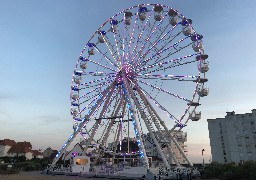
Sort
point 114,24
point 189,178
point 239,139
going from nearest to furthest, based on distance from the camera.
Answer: point 189,178, point 114,24, point 239,139

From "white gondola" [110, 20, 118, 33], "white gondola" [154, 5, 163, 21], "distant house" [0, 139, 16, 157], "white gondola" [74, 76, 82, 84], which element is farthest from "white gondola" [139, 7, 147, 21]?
"distant house" [0, 139, 16, 157]

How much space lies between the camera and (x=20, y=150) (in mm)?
91875

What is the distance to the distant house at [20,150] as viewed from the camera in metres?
91.5

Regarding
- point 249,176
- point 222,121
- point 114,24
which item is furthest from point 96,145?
point 222,121

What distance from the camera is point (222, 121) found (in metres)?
79.9

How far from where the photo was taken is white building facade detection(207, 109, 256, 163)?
2734 inches

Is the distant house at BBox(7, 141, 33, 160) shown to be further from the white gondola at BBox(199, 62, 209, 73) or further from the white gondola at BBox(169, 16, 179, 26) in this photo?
the white gondola at BBox(199, 62, 209, 73)

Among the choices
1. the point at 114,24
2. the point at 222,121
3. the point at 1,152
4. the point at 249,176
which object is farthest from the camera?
the point at 1,152

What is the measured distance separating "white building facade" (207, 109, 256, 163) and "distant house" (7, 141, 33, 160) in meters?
60.8

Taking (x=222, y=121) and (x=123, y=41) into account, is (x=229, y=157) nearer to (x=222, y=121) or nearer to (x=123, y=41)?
(x=222, y=121)

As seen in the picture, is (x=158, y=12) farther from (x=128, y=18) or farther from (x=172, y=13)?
(x=128, y=18)

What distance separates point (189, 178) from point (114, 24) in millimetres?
23119

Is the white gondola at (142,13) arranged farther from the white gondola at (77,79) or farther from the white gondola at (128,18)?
the white gondola at (77,79)

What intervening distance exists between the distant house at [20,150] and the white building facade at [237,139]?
60763 mm
